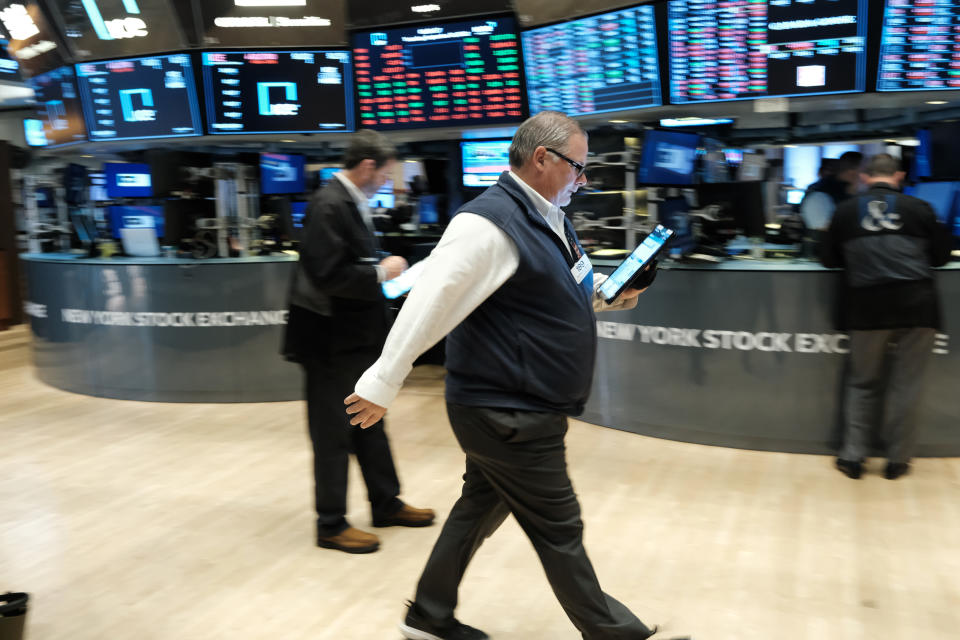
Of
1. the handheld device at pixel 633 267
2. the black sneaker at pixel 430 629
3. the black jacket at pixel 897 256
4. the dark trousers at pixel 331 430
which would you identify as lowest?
the black sneaker at pixel 430 629

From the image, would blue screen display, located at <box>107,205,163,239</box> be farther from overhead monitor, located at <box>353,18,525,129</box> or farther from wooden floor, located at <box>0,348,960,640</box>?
wooden floor, located at <box>0,348,960,640</box>

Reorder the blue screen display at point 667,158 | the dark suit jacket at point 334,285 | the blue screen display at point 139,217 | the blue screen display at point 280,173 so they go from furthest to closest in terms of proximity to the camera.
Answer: the blue screen display at point 139,217
the blue screen display at point 280,173
the blue screen display at point 667,158
the dark suit jacket at point 334,285

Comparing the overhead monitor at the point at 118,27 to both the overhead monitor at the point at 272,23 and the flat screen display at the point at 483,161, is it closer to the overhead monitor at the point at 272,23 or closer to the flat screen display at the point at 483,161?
the overhead monitor at the point at 272,23

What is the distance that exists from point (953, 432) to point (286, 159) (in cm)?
478

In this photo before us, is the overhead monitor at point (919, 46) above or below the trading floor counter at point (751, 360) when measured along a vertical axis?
above

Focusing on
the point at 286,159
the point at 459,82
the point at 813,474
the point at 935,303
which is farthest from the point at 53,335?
the point at 935,303

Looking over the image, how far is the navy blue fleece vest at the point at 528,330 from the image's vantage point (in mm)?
1919

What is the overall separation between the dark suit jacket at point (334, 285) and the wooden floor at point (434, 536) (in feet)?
2.77

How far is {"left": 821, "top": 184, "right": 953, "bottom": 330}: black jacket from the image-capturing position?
12.7ft

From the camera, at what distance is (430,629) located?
2.41m

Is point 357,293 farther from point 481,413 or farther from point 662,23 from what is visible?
point 662,23

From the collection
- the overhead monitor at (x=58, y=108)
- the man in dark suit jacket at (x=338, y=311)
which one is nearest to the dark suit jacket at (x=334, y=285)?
the man in dark suit jacket at (x=338, y=311)

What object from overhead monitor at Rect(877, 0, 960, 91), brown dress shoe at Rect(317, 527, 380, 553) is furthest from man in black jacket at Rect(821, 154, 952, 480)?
brown dress shoe at Rect(317, 527, 380, 553)

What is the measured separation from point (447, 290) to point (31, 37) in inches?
247
